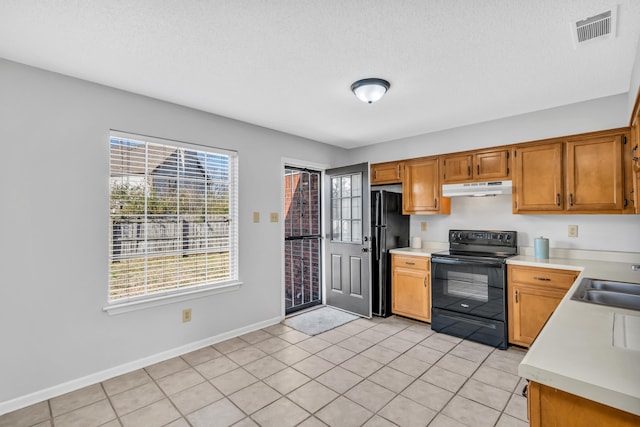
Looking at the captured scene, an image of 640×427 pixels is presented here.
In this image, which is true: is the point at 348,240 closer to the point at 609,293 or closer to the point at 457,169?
the point at 457,169

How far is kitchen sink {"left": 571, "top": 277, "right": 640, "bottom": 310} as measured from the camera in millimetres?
1857

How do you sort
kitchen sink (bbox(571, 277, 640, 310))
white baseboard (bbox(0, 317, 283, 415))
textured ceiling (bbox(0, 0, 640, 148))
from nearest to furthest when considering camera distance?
textured ceiling (bbox(0, 0, 640, 148)) → kitchen sink (bbox(571, 277, 640, 310)) → white baseboard (bbox(0, 317, 283, 415))

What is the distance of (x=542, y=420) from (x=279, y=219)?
3.25 m

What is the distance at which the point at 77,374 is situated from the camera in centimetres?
245

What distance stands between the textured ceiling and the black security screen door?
1.56 metres

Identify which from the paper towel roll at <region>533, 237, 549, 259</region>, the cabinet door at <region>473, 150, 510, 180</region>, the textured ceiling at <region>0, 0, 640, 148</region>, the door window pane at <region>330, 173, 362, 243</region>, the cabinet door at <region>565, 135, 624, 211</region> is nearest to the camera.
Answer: the textured ceiling at <region>0, 0, 640, 148</region>

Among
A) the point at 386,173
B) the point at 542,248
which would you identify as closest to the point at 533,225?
the point at 542,248

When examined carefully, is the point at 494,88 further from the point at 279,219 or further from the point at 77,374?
the point at 77,374

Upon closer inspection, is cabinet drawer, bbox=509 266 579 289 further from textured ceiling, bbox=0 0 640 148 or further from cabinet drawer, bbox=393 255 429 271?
textured ceiling, bbox=0 0 640 148

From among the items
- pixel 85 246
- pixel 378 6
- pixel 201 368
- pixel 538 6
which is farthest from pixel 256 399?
pixel 538 6

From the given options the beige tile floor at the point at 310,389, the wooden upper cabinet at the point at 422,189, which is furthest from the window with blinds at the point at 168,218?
the wooden upper cabinet at the point at 422,189

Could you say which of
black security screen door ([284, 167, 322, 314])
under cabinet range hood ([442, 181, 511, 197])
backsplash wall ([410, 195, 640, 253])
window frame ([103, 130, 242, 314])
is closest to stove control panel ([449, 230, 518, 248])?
backsplash wall ([410, 195, 640, 253])

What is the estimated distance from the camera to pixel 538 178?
320 cm

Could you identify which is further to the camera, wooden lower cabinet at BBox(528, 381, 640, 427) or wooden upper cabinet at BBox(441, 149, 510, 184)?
wooden upper cabinet at BBox(441, 149, 510, 184)
